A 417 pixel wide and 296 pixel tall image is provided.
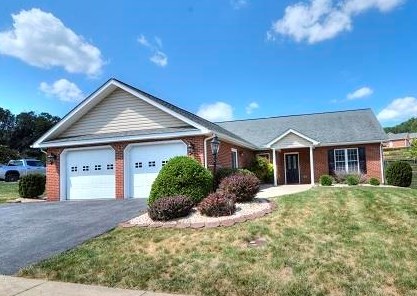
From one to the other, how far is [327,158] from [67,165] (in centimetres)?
1503

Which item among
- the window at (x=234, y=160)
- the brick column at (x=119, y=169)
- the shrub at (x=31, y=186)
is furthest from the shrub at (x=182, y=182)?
the shrub at (x=31, y=186)

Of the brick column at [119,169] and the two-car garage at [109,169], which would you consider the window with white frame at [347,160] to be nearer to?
the two-car garage at [109,169]

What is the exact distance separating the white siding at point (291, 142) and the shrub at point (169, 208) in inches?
521

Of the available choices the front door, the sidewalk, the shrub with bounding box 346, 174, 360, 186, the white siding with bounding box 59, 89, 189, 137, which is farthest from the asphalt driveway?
the front door

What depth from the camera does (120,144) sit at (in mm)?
16656

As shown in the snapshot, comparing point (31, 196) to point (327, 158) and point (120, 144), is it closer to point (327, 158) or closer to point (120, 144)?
point (120, 144)

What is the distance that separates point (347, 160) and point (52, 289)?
2036 cm

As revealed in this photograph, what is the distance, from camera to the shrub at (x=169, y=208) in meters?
10.4

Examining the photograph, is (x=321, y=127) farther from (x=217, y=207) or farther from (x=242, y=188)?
(x=217, y=207)

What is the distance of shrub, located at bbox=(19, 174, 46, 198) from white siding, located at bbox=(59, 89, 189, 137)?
106 inches

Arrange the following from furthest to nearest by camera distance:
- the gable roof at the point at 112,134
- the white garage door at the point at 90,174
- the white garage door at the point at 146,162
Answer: the white garage door at the point at 90,174 < the white garage door at the point at 146,162 < the gable roof at the point at 112,134

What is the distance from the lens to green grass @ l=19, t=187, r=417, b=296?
656cm

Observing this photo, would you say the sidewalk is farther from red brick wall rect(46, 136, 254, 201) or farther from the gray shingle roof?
the gray shingle roof

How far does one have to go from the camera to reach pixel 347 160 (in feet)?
77.5
